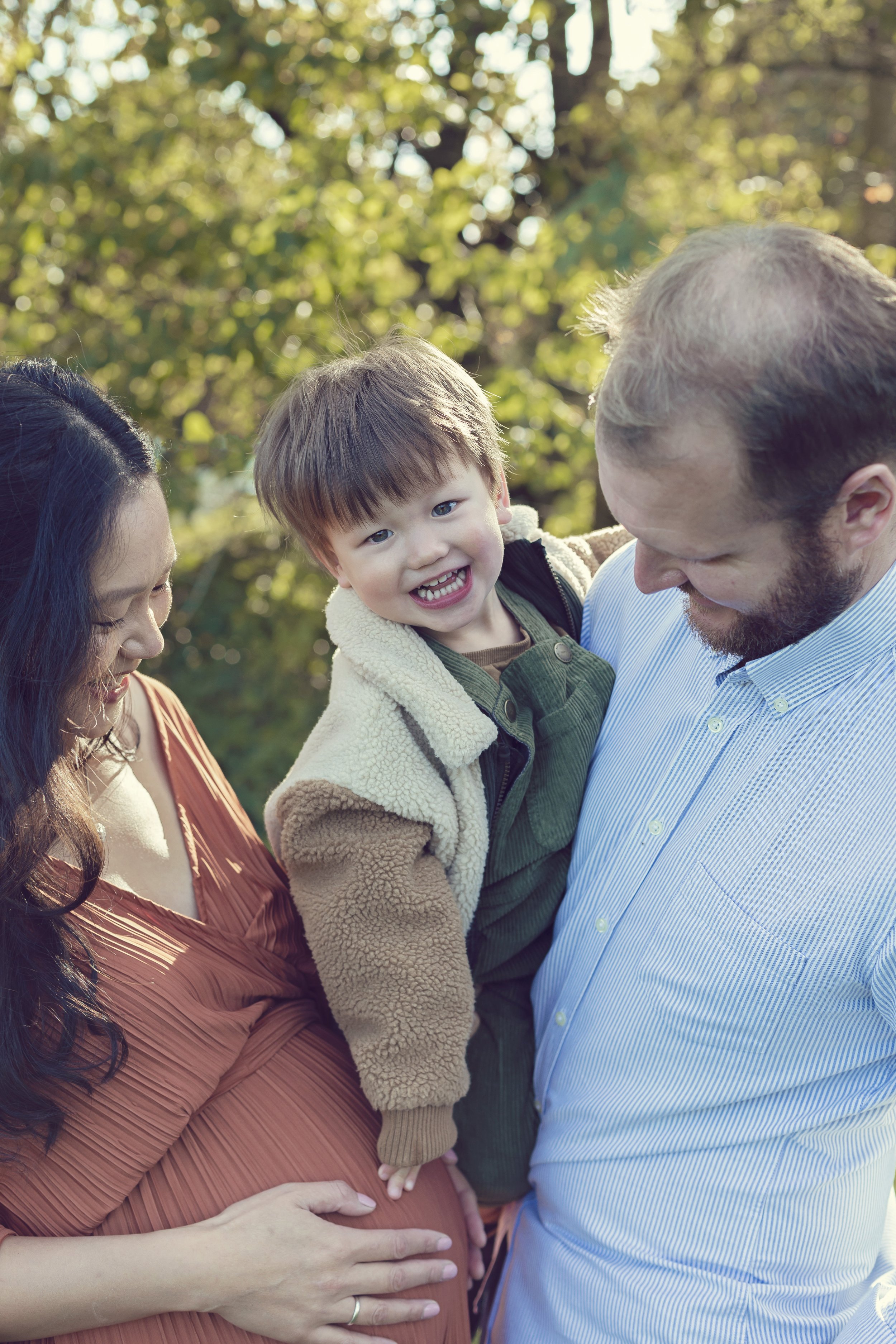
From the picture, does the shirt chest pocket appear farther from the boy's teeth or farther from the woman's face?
the woman's face

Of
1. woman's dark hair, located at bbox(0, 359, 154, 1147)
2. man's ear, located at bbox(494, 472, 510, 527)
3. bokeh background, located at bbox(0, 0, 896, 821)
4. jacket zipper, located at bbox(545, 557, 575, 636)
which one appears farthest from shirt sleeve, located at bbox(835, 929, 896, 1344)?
bokeh background, located at bbox(0, 0, 896, 821)

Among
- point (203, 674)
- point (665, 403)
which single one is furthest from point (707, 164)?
point (665, 403)

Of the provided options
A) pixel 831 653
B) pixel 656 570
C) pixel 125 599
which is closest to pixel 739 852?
pixel 831 653

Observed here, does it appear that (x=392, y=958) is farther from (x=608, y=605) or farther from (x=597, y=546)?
(x=597, y=546)

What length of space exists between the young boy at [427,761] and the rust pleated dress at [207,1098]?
118 millimetres

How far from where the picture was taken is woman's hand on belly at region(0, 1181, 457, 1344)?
57.9 inches

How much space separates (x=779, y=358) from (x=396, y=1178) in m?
1.36

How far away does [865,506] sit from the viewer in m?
1.32

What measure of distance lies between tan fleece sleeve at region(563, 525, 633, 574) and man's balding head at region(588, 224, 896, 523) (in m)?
0.78

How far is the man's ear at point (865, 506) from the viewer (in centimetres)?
128

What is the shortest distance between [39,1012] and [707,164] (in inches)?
239

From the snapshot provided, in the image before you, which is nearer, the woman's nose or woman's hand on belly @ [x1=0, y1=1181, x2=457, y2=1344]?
woman's hand on belly @ [x1=0, y1=1181, x2=457, y2=1344]

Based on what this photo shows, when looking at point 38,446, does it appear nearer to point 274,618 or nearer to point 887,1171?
point 887,1171

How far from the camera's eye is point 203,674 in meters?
4.60
